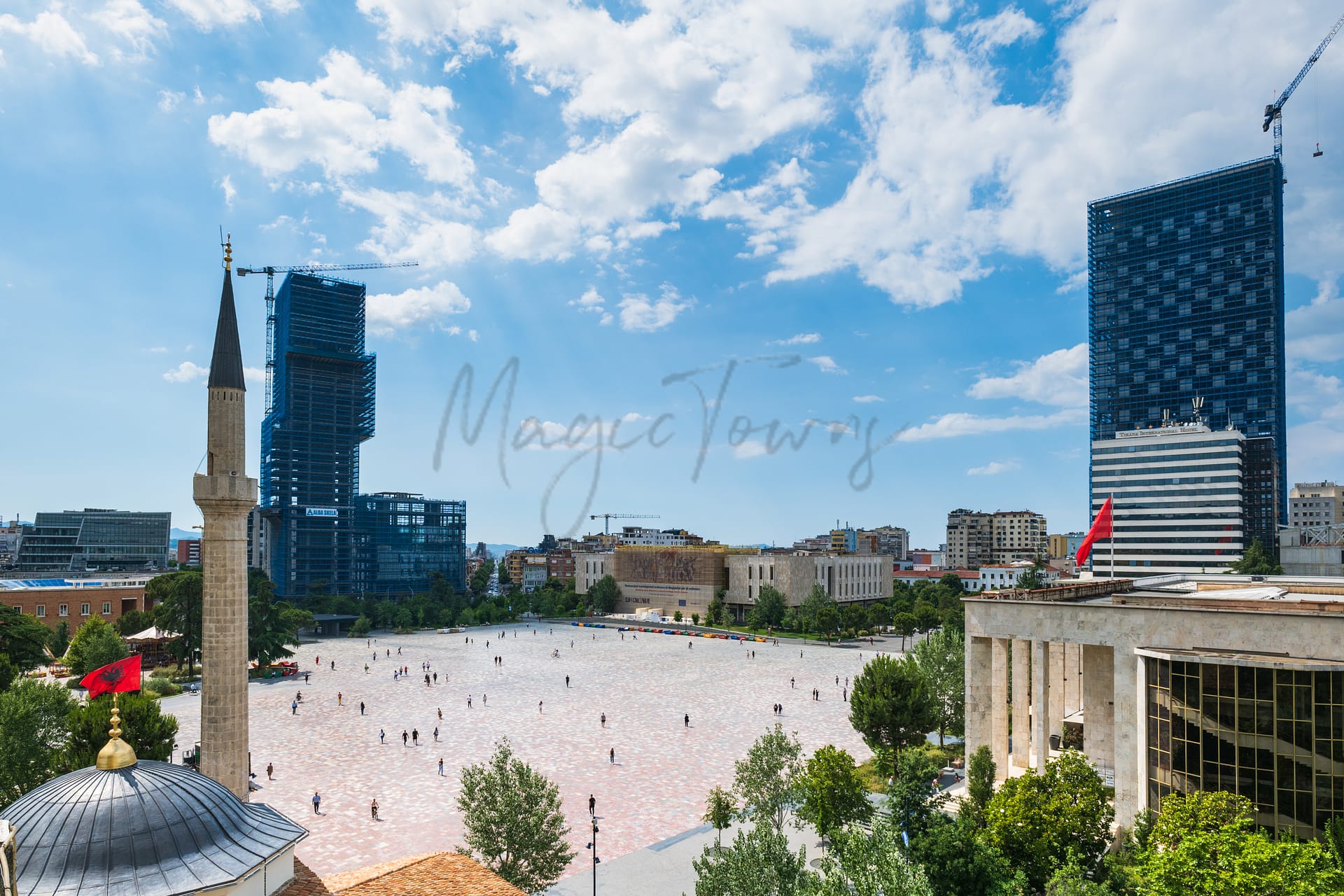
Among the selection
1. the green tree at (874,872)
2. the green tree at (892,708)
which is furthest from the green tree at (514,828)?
the green tree at (892,708)

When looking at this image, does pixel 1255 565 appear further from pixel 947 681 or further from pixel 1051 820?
pixel 1051 820

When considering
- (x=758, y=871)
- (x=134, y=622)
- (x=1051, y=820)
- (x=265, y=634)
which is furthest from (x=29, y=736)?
(x=134, y=622)

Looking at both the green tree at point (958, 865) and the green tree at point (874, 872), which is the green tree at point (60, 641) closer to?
the green tree at point (958, 865)

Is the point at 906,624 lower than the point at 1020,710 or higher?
lower

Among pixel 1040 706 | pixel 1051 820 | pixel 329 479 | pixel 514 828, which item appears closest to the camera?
pixel 1051 820

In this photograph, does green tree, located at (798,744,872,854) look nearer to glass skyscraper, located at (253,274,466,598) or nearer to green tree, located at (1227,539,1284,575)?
green tree, located at (1227,539,1284,575)

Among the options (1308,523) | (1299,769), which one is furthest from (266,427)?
(1308,523)
